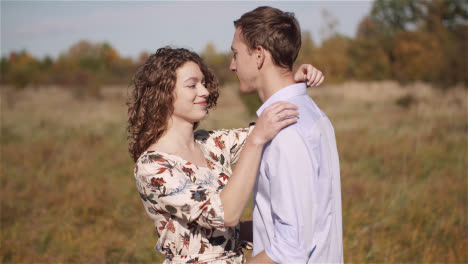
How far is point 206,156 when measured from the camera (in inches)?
103

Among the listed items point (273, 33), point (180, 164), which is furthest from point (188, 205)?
point (273, 33)

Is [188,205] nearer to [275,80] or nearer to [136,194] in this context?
[275,80]

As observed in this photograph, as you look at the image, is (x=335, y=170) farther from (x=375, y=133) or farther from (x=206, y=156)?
(x=375, y=133)

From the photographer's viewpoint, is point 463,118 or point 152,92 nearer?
point 152,92

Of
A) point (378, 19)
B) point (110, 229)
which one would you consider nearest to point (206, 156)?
point (110, 229)

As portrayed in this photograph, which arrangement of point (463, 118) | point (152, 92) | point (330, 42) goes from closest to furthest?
point (152, 92)
point (463, 118)
point (330, 42)

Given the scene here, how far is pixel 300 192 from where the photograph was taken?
5.22 ft

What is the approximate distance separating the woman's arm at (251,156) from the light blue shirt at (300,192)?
0.04 meters

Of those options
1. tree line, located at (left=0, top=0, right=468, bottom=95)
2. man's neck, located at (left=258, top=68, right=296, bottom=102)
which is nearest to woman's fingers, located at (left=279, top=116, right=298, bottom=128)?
man's neck, located at (left=258, top=68, right=296, bottom=102)

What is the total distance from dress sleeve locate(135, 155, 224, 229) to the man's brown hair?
70 cm

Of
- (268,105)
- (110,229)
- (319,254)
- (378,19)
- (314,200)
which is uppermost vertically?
(378,19)

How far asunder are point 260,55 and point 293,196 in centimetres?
64

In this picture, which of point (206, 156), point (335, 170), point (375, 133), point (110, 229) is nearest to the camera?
point (335, 170)

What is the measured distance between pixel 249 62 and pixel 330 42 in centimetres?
3958
